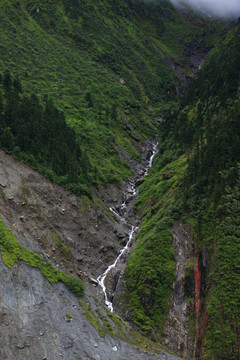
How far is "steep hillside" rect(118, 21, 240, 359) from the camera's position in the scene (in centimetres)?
3834

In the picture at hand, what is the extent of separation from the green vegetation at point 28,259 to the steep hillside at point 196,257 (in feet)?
27.7

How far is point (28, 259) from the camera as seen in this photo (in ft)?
121

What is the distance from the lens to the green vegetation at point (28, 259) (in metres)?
34.8

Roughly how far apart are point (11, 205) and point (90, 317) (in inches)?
666

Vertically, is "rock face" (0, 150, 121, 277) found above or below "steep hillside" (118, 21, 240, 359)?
below

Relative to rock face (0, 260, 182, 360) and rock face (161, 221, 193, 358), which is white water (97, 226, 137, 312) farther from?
rock face (0, 260, 182, 360)

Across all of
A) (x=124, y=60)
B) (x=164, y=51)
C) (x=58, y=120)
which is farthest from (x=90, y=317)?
(x=164, y=51)

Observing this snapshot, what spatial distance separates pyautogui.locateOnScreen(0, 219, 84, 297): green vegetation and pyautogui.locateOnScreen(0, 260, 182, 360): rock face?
0.66 meters

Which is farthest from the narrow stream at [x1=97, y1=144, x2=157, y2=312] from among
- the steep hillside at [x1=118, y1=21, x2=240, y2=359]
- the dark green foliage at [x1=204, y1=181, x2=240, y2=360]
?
the dark green foliage at [x1=204, y1=181, x2=240, y2=360]

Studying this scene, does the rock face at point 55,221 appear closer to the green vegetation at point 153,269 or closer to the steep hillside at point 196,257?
the green vegetation at point 153,269

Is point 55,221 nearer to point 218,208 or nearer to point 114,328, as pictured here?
point 114,328

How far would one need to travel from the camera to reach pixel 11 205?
43.9 meters

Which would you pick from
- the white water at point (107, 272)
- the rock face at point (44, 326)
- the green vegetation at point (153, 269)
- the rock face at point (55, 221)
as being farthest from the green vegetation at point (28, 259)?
the green vegetation at point (153, 269)

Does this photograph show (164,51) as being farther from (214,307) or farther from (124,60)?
(214,307)
